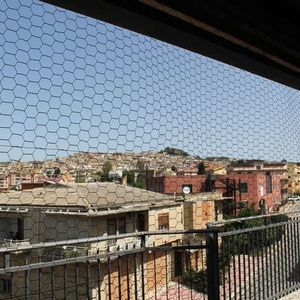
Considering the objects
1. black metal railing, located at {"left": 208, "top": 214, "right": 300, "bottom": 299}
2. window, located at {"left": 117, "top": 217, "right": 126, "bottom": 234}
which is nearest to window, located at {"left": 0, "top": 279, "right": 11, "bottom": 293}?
window, located at {"left": 117, "top": 217, "right": 126, "bottom": 234}

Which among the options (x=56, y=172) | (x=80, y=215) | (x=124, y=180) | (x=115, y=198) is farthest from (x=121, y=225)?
(x=56, y=172)

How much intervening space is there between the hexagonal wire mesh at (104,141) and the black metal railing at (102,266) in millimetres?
16

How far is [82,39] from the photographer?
183 cm

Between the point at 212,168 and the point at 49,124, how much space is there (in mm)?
1278

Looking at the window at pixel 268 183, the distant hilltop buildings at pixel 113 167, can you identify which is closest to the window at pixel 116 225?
the distant hilltop buildings at pixel 113 167

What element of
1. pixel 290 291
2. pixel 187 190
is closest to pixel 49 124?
pixel 187 190

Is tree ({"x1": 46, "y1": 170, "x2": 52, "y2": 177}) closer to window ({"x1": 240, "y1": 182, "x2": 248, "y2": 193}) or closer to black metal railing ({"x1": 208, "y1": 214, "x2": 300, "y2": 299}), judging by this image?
window ({"x1": 240, "y1": 182, "x2": 248, "y2": 193})

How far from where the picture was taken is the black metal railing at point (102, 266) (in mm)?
2383

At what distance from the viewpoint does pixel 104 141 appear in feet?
6.37

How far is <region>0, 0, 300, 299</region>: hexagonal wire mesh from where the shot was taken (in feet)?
5.27

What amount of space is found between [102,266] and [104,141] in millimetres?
1483

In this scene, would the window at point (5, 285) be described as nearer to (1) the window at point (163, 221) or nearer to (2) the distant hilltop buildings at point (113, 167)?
(2) the distant hilltop buildings at point (113, 167)

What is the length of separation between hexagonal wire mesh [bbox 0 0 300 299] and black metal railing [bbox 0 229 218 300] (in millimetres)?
16

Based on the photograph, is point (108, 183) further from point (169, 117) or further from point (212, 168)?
point (212, 168)
